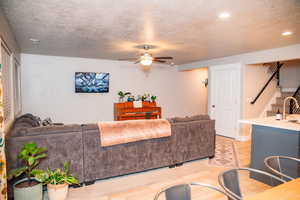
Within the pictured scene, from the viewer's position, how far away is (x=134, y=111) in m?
6.84

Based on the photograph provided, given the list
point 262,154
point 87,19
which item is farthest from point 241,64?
point 87,19

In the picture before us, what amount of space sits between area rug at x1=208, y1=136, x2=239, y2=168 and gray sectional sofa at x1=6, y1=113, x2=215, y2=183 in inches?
16.6

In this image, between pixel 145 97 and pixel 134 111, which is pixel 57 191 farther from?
pixel 145 97

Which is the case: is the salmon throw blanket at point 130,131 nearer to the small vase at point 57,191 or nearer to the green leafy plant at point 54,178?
the green leafy plant at point 54,178

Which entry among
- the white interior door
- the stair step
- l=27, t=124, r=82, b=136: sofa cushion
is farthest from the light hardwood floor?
the stair step

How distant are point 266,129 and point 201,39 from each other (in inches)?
85.7

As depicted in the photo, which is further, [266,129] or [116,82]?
[116,82]

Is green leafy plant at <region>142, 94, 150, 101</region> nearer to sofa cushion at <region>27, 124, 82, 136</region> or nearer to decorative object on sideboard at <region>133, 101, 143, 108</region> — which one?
decorative object on sideboard at <region>133, 101, 143, 108</region>

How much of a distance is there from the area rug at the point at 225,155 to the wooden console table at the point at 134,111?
260 cm

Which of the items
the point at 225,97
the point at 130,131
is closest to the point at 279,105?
the point at 225,97

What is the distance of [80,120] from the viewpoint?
6.48 m

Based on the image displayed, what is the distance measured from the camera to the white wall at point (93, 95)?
229 inches

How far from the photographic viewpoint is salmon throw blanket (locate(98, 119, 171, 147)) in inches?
116

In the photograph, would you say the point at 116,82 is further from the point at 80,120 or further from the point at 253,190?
the point at 253,190
